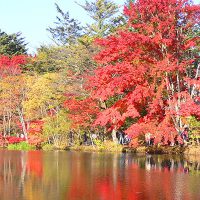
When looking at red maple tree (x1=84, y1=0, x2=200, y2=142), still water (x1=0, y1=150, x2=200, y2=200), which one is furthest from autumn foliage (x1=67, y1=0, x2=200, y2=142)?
still water (x1=0, y1=150, x2=200, y2=200)

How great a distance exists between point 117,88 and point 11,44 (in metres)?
28.0

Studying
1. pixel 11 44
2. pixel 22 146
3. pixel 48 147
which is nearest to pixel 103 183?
pixel 48 147

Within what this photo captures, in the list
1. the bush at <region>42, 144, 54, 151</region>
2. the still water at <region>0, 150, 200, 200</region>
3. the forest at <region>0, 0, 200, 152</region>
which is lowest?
the still water at <region>0, 150, 200, 200</region>

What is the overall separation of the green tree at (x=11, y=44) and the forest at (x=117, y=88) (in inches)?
380

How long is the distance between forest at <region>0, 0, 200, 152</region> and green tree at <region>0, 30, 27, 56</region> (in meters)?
9.66

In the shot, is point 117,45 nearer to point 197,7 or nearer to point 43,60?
point 197,7

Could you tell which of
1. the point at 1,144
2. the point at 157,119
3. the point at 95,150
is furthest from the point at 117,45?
the point at 1,144

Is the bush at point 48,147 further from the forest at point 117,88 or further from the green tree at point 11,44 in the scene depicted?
the green tree at point 11,44

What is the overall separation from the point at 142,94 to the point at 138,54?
206 cm

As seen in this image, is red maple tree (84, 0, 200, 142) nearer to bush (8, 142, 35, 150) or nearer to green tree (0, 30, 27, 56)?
bush (8, 142, 35, 150)

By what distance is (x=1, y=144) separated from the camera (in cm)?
3297

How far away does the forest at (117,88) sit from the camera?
66.7 ft

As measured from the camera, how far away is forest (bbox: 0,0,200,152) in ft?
66.7

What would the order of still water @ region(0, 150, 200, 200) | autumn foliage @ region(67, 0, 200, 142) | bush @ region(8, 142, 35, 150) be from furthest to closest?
bush @ region(8, 142, 35, 150), autumn foliage @ region(67, 0, 200, 142), still water @ region(0, 150, 200, 200)
